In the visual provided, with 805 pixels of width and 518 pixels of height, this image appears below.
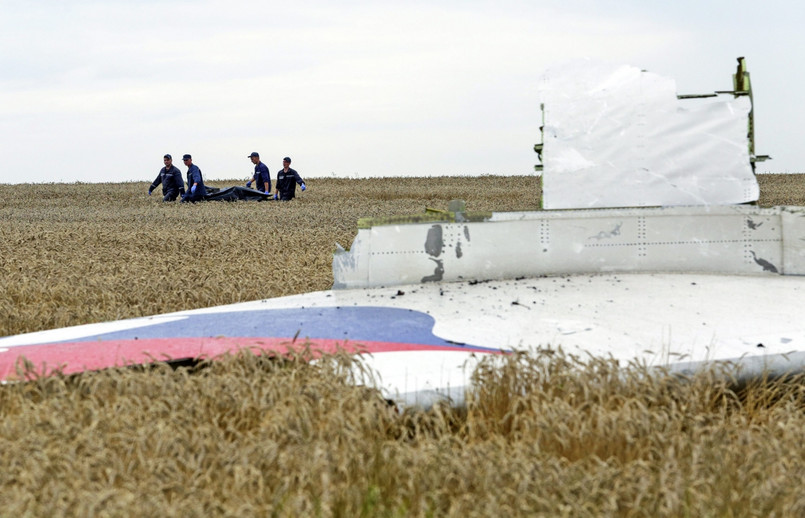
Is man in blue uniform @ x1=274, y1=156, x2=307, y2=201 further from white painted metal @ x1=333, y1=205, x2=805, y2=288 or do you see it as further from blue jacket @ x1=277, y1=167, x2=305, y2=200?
white painted metal @ x1=333, y1=205, x2=805, y2=288

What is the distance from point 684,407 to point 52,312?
635cm

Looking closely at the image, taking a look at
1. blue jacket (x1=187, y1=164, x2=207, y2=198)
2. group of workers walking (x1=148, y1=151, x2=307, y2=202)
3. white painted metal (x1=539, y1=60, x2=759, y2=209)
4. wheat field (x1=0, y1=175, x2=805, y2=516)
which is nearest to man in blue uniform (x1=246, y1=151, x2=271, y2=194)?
group of workers walking (x1=148, y1=151, x2=307, y2=202)

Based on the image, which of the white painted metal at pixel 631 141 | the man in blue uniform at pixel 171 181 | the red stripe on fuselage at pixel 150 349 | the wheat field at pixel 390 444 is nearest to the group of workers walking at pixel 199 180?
the man in blue uniform at pixel 171 181

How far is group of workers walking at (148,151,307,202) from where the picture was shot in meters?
24.9

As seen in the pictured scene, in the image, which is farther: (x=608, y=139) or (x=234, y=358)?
(x=608, y=139)

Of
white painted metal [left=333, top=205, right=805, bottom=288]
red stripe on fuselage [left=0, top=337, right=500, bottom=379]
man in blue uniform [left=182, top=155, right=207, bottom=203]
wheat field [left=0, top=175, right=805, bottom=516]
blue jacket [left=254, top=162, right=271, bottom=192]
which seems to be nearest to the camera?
wheat field [left=0, top=175, right=805, bottom=516]

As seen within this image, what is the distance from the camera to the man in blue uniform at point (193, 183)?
80.7 feet

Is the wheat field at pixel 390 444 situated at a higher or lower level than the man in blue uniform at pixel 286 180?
lower

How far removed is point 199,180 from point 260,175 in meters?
2.14

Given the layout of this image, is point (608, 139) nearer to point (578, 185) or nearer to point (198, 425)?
point (578, 185)

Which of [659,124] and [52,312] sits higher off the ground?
[659,124]

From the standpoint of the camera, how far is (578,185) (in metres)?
8.57

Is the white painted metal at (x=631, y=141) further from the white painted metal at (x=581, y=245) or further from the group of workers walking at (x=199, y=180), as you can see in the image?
the group of workers walking at (x=199, y=180)

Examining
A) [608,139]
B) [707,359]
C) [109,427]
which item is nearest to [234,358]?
[109,427]
